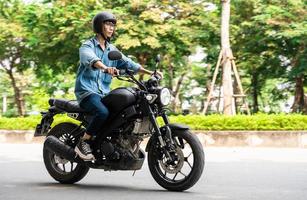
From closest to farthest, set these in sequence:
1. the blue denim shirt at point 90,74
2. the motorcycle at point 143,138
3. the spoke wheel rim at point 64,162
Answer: the motorcycle at point 143,138 < the blue denim shirt at point 90,74 < the spoke wheel rim at point 64,162

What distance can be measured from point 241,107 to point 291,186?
22363mm

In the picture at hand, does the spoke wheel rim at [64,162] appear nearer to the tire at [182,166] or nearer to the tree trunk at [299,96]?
the tire at [182,166]

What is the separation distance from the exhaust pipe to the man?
11cm

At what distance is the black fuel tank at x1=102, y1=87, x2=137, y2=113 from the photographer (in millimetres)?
6602

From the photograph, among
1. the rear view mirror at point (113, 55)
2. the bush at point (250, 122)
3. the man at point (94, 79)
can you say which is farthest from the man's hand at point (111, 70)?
the bush at point (250, 122)

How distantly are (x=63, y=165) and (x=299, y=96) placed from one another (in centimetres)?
2095

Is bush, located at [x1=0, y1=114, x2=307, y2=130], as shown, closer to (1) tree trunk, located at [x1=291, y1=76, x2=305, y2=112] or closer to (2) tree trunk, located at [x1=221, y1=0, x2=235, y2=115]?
(2) tree trunk, located at [x1=221, y1=0, x2=235, y2=115]

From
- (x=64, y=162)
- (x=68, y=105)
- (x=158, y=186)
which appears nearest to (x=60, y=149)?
(x=64, y=162)

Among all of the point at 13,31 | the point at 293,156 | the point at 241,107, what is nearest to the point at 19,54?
the point at 13,31

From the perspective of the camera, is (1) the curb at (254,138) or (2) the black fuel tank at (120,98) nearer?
(2) the black fuel tank at (120,98)

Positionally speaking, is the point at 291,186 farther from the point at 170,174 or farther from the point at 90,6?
the point at 90,6

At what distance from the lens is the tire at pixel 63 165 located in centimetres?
730

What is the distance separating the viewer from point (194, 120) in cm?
1673

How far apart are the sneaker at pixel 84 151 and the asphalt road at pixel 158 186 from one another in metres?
0.34
